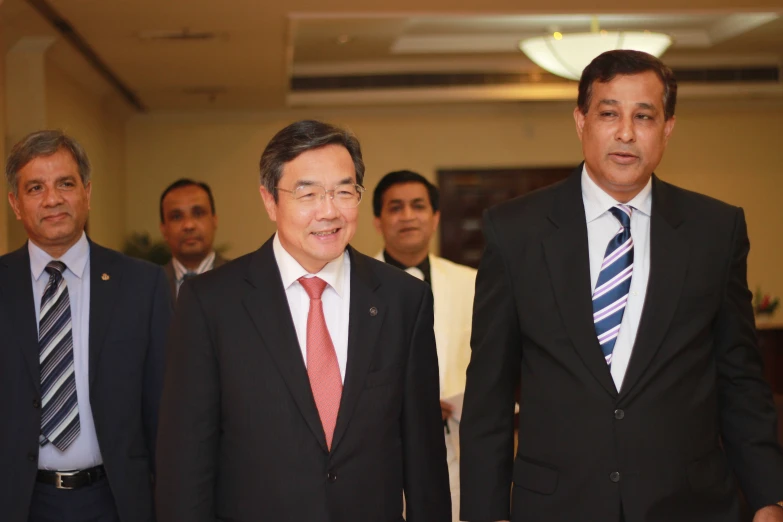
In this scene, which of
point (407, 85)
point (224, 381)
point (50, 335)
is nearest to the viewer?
point (224, 381)

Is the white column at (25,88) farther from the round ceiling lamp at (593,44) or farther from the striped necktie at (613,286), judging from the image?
the striped necktie at (613,286)

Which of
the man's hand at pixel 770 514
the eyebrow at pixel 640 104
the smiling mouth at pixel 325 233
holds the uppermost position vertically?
the eyebrow at pixel 640 104

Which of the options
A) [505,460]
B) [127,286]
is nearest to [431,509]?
[505,460]

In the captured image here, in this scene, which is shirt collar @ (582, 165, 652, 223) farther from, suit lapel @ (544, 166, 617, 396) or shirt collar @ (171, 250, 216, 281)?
shirt collar @ (171, 250, 216, 281)

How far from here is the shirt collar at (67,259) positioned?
317cm

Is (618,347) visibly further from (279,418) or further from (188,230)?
(188,230)

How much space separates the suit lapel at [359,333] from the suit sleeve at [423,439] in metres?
0.13

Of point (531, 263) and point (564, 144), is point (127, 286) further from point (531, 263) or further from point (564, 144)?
point (564, 144)

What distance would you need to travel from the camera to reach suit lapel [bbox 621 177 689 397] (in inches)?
94.8

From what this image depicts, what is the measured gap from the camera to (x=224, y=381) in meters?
2.39

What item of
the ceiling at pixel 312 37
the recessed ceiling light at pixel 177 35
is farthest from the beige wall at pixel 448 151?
the recessed ceiling light at pixel 177 35

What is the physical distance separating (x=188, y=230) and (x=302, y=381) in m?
2.71

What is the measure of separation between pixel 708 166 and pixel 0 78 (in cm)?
890

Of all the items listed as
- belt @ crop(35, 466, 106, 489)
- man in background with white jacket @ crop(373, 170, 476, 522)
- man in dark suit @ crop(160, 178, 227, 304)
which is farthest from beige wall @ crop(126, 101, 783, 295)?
belt @ crop(35, 466, 106, 489)
